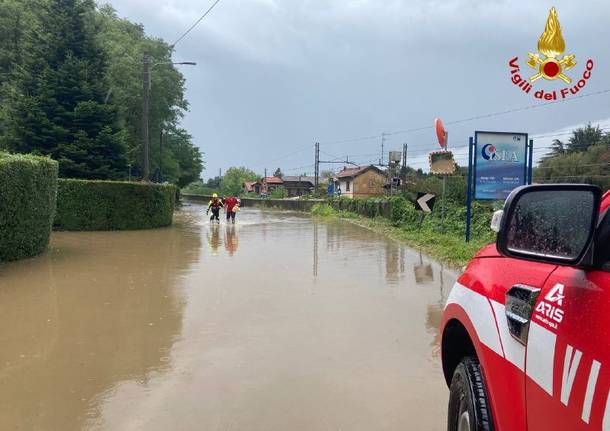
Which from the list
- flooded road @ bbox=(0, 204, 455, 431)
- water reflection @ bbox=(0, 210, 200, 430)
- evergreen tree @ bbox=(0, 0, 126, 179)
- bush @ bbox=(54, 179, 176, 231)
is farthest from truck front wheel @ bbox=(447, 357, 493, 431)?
evergreen tree @ bbox=(0, 0, 126, 179)

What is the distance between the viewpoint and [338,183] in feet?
307

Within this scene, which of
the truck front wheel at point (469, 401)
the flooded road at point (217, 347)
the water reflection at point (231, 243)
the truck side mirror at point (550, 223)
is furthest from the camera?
the water reflection at point (231, 243)

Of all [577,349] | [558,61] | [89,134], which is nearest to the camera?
[577,349]

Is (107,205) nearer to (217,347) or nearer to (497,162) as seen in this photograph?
(497,162)

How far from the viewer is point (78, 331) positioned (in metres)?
6.30

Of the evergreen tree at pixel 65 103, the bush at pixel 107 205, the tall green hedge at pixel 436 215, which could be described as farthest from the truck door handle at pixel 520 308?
the evergreen tree at pixel 65 103

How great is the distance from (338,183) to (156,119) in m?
55.2

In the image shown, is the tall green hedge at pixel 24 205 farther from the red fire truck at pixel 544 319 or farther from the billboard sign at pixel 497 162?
the billboard sign at pixel 497 162

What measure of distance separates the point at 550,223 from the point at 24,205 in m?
11.4

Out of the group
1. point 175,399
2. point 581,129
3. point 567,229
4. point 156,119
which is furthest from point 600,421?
point 156,119

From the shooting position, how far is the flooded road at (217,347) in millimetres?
4117

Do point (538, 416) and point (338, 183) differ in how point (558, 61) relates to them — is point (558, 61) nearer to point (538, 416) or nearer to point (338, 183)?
point (538, 416)

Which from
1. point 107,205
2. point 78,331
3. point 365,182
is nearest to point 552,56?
point 78,331

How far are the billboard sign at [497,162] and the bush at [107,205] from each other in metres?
13.2
